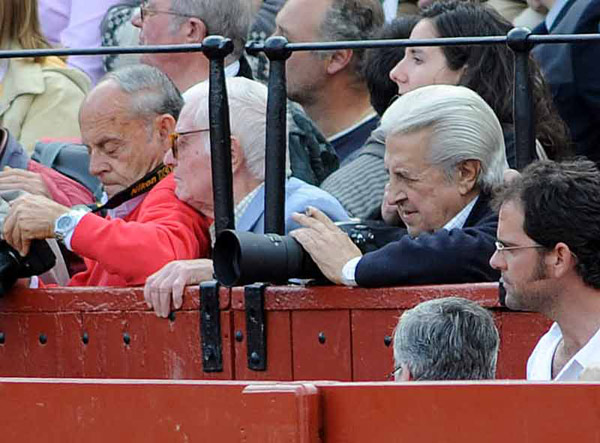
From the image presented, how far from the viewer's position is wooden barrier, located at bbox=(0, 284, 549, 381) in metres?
5.62

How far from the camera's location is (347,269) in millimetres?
5758

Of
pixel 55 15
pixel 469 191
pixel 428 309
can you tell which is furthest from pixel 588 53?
pixel 55 15

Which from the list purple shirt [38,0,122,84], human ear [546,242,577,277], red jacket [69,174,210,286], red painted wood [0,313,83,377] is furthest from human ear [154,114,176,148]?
purple shirt [38,0,122,84]

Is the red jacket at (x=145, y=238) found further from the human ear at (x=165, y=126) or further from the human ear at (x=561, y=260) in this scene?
the human ear at (x=561, y=260)

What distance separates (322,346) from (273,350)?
173 mm

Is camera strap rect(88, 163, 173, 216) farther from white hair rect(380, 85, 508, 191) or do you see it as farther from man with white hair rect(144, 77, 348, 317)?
white hair rect(380, 85, 508, 191)

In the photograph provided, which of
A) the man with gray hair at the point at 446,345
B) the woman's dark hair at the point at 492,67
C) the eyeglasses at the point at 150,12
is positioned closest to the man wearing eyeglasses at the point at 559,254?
the man with gray hair at the point at 446,345

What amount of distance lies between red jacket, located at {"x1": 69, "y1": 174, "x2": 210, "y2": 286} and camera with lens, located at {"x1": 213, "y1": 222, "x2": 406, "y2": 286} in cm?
49

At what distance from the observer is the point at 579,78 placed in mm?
6980

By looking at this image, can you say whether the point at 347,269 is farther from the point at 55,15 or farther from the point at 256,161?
the point at 55,15

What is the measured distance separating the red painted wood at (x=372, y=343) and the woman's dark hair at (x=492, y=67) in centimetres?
83

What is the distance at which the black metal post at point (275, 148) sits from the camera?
6023 millimetres

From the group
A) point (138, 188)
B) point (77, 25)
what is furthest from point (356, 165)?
point (77, 25)

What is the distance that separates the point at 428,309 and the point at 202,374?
4.75ft
